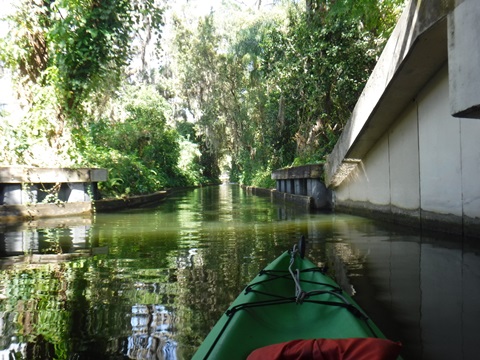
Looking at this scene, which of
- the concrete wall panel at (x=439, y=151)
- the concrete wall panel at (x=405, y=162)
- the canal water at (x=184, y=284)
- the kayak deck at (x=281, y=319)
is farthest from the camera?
the concrete wall panel at (x=405, y=162)

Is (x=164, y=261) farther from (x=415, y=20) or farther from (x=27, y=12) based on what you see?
(x=27, y=12)

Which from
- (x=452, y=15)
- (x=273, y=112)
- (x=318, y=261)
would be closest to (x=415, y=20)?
(x=452, y=15)

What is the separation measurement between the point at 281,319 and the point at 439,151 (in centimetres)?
652

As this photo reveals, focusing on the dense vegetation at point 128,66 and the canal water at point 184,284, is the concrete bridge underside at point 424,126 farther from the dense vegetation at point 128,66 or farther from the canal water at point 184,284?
the dense vegetation at point 128,66

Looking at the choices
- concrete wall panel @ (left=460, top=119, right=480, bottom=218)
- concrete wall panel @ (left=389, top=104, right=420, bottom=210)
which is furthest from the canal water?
concrete wall panel @ (left=389, top=104, right=420, bottom=210)

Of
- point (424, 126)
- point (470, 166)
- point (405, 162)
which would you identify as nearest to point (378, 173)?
point (405, 162)

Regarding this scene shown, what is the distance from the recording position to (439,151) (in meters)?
8.39

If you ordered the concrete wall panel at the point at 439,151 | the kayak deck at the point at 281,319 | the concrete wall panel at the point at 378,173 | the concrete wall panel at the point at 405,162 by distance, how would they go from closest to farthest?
the kayak deck at the point at 281,319 < the concrete wall panel at the point at 439,151 < the concrete wall panel at the point at 405,162 < the concrete wall panel at the point at 378,173

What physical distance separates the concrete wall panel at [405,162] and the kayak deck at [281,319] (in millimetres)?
6508

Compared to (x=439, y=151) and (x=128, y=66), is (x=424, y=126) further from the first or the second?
(x=128, y=66)

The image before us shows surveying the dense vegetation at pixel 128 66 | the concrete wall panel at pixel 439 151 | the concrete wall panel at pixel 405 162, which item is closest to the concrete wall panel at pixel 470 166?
the concrete wall panel at pixel 439 151

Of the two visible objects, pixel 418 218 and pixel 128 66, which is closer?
pixel 418 218

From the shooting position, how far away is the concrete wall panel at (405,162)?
31.0 feet

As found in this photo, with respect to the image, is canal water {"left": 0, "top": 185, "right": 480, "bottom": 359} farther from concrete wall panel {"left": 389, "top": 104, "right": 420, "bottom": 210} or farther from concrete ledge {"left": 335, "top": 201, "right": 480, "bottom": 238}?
concrete wall panel {"left": 389, "top": 104, "right": 420, "bottom": 210}
